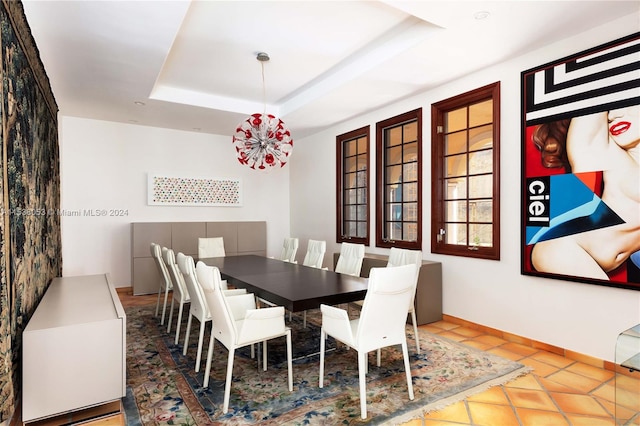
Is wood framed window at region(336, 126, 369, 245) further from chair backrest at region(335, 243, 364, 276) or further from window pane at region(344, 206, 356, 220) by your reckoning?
chair backrest at region(335, 243, 364, 276)

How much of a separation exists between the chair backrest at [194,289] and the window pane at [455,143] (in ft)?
10.8

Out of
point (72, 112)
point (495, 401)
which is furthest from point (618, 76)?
point (72, 112)

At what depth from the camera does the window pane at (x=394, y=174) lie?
5281 mm

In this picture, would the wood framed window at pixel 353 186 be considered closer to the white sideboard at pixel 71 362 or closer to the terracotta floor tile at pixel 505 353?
the terracotta floor tile at pixel 505 353

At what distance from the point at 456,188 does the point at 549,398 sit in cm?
247

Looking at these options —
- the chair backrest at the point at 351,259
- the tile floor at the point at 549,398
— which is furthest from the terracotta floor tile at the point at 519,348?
the chair backrest at the point at 351,259

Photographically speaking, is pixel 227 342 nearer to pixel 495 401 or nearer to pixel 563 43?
pixel 495 401

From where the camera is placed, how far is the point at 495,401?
2.58 m

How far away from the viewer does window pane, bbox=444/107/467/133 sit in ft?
14.5

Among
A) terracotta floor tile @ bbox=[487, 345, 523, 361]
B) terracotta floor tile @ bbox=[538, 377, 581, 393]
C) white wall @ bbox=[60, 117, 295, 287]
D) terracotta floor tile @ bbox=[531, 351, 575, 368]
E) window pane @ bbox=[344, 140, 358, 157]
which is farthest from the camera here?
window pane @ bbox=[344, 140, 358, 157]

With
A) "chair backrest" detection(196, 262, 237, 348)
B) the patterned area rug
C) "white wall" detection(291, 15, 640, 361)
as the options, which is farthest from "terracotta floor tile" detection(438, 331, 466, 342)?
"chair backrest" detection(196, 262, 237, 348)

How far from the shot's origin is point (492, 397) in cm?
263

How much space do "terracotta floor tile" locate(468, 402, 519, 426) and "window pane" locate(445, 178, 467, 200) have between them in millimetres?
2478

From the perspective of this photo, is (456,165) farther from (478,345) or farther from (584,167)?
(478,345)
